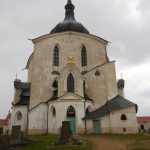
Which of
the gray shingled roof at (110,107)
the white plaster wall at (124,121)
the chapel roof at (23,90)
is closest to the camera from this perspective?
the white plaster wall at (124,121)

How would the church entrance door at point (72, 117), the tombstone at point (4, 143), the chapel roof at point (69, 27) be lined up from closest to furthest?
the tombstone at point (4, 143), the church entrance door at point (72, 117), the chapel roof at point (69, 27)

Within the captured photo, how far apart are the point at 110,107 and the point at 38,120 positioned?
9887mm

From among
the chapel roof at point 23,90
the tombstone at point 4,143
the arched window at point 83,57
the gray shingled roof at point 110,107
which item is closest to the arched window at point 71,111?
the gray shingled roof at point 110,107

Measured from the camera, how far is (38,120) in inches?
1348

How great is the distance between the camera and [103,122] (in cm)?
3136

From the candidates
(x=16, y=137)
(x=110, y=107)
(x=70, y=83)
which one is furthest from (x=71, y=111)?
(x=16, y=137)

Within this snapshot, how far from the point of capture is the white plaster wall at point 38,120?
110 feet

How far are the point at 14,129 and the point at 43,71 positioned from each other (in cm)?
1598

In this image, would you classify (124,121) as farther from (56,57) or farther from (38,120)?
(56,57)

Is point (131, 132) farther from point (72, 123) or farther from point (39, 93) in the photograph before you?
point (39, 93)

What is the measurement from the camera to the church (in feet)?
103

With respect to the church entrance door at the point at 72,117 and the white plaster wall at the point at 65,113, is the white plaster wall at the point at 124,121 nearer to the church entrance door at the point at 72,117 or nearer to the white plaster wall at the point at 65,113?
the white plaster wall at the point at 65,113

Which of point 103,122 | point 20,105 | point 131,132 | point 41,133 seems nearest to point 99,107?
point 103,122

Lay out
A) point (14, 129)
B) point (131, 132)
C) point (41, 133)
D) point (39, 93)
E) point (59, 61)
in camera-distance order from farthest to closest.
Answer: point (59, 61) < point (39, 93) < point (41, 133) < point (131, 132) < point (14, 129)
